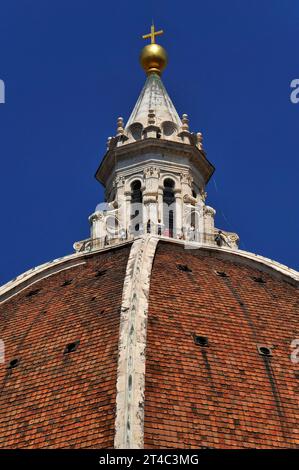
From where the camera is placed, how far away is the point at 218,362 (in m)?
45.9

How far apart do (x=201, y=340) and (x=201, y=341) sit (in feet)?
0.12

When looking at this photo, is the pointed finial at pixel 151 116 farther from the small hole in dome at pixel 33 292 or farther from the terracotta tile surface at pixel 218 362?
the small hole in dome at pixel 33 292

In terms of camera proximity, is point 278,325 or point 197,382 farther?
point 278,325

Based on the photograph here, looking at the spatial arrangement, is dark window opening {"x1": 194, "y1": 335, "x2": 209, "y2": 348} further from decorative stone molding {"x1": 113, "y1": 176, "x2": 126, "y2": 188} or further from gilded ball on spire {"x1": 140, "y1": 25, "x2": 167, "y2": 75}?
gilded ball on spire {"x1": 140, "y1": 25, "x2": 167, "y2": 75}

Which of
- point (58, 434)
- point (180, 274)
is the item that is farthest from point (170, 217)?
point (58, 434)

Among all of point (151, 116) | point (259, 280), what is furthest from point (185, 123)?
point (259, 280)

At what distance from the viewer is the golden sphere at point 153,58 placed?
59.5 m

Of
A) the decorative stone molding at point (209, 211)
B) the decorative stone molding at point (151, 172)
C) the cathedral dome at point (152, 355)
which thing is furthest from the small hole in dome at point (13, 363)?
the decorative stone molding at point (151, 172)

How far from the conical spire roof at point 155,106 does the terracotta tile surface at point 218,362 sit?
27.8ft

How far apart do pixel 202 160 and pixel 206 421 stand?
15676mm

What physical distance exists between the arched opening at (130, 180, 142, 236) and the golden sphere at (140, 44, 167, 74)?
397 centimetres

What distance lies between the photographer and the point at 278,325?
159ft
